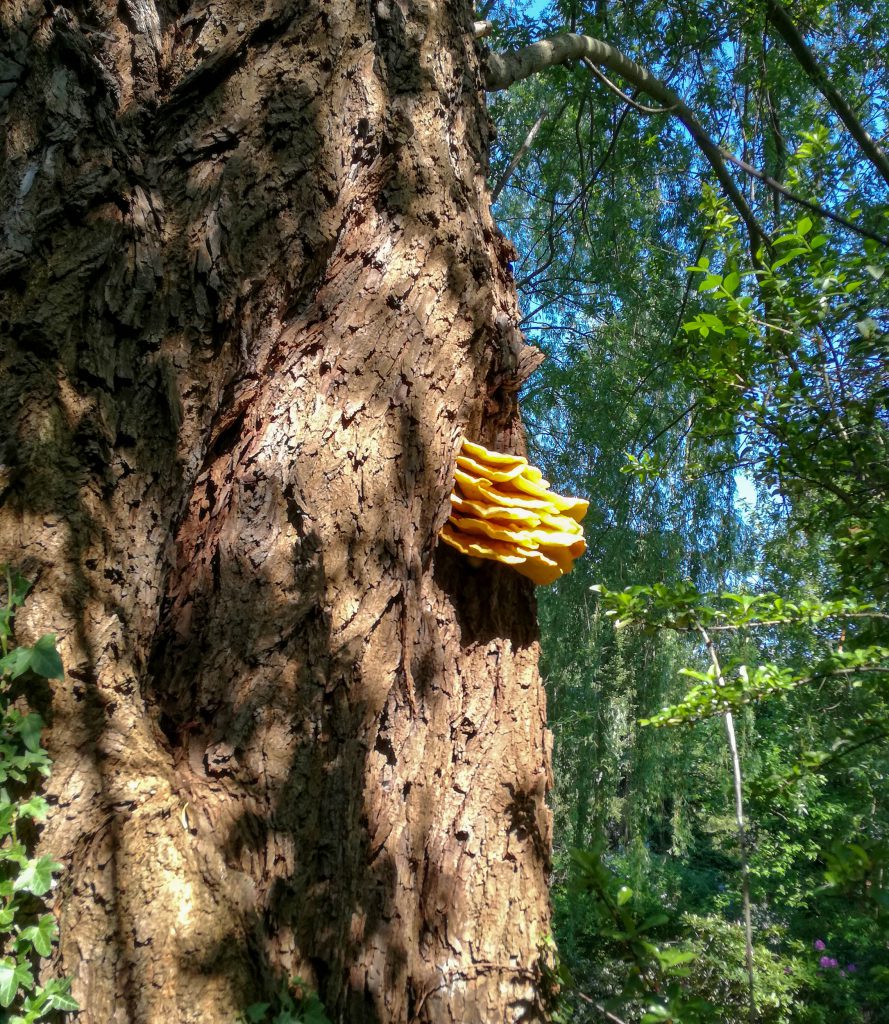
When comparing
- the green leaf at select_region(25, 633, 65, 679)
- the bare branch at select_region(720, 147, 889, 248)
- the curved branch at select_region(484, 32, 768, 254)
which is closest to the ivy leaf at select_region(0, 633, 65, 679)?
the green leaf at select_region(25, 633, 65, 679)

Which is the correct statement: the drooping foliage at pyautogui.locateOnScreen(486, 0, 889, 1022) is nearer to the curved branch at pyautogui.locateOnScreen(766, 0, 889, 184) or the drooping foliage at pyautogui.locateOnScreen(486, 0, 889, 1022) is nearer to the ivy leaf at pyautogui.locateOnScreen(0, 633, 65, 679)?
the curved branch at pyautogui.locateOnScreen(766, 0, 889, 184)

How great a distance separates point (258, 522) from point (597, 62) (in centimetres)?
281

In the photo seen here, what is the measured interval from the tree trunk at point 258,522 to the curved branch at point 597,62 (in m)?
1.16

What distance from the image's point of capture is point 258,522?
3.49 feet

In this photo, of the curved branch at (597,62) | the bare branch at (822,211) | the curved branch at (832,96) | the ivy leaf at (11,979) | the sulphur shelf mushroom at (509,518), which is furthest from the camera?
the curved branch at (832,96)

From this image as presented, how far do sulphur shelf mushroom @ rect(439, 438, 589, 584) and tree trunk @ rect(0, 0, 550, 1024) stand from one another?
67 millimetres

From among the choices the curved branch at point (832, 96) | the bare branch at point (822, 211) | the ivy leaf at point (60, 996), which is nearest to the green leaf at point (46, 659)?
the ivy leaf at point (60, 996)

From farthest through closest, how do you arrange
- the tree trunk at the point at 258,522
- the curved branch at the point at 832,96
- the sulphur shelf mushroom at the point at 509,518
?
the curved branch at the point at 832,96, the sulphur shelf mushroom at the point at 509,518, the tree trunk at the point at 258,522

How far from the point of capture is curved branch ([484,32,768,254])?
240 centimetres

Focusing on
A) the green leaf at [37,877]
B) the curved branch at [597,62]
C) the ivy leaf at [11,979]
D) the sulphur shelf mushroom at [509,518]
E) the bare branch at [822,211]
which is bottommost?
the ivy leaf at [11,979]

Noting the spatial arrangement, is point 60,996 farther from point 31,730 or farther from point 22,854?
point 31,730

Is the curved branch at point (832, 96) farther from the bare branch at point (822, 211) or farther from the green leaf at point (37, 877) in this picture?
the green leaf at point (37, 877)

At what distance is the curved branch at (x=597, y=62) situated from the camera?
2.40 meters

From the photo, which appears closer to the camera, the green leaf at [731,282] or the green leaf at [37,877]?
the green leaf at [37,877]
